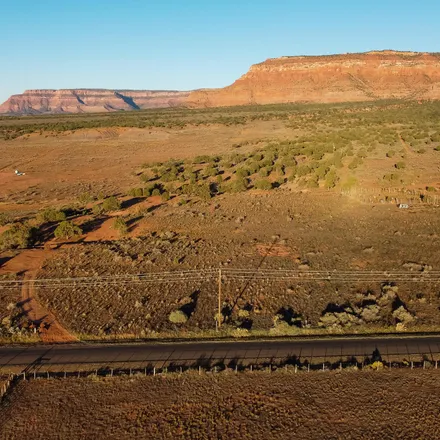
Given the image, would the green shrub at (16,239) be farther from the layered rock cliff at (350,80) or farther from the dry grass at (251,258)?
the layered rock cliff at (350,80)

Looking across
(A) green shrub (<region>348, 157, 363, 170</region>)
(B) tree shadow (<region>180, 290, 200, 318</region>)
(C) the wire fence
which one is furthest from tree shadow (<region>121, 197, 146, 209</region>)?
(A) green shrub (<region>348, 157, 363, 170</region>)

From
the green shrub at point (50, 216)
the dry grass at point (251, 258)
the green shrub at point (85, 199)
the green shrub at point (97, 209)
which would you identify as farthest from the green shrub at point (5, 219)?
the dry grass at point (251, 258)

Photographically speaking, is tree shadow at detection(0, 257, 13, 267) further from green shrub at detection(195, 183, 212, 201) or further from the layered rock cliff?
the layered rock cliff

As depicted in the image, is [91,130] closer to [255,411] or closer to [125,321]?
[125,321]

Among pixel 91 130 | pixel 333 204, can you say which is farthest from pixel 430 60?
pixel 333 204

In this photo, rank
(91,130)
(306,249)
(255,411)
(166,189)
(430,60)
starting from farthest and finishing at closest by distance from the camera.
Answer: (430,60), (91,130), (166,189), (306,249), (255,411)

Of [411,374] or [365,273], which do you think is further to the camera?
[365,273]
